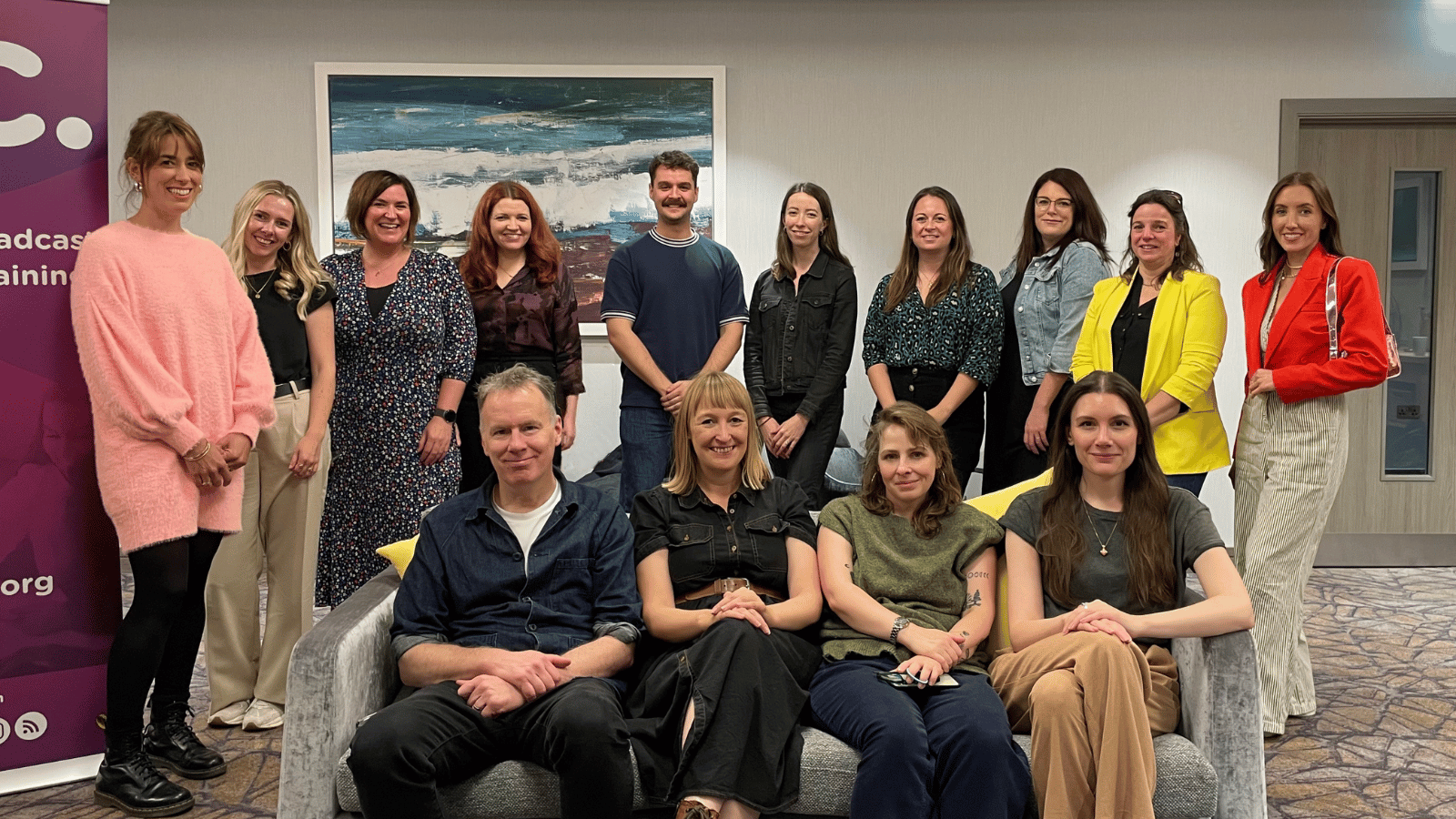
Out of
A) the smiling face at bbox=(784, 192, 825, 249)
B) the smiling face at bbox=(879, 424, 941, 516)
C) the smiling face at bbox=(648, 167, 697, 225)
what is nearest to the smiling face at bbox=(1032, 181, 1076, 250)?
the smiling face at bbox=(784, 192, 825, 249)

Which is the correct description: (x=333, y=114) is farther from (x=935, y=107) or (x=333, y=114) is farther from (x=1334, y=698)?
(x=1334, y=698)

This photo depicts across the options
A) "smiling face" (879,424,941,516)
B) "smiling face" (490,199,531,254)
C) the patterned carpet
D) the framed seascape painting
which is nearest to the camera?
"smiling face" (879,424,941,516)

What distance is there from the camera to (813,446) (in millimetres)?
3826

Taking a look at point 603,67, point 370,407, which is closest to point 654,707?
point 370,407

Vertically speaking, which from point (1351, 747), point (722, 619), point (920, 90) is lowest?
point (1351, 747)

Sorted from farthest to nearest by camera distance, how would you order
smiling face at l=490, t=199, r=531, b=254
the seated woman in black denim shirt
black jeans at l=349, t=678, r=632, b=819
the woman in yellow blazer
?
smiling face at l=490, t=199, r=531, b=254, the woman in yellow blazer, the seated woman in black denim shirt, black jeans at l=349, t=678, r=632, b=819

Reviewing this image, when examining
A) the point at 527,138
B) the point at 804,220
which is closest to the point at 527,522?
the point at 804,220

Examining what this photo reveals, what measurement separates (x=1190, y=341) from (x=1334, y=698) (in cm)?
131

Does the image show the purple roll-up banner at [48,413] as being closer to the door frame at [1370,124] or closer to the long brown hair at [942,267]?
the long brown hair at [942,267]

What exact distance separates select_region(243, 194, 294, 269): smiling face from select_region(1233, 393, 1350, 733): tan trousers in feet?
9.66

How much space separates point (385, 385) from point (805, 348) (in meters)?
1.40

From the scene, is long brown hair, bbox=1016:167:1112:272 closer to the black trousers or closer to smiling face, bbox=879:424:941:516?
the black trousers

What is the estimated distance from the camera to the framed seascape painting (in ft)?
18.3

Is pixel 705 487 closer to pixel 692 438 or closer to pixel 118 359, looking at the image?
pixel 692 438
